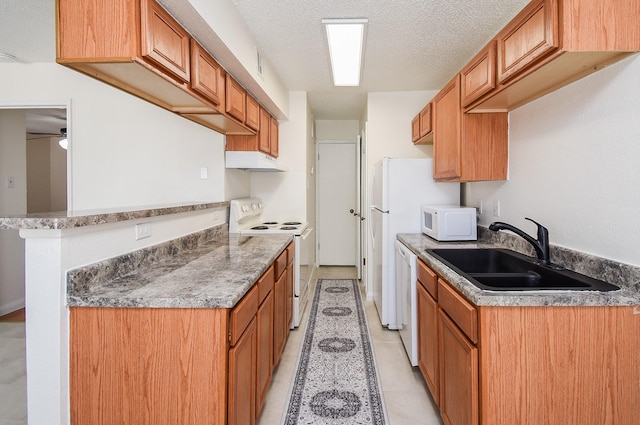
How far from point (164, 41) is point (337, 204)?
412cm

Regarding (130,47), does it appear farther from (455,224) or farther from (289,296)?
(455,224)

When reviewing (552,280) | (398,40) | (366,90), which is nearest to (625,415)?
(552,280)

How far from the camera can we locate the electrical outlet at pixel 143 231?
1.63m

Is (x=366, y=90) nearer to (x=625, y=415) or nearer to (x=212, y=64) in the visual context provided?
(x=212, y=64)

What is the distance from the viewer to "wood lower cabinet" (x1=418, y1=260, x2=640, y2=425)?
117 cm

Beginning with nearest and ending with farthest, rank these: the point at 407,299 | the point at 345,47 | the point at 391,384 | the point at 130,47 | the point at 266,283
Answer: the point at 130,47
the point at 266,283
the point at 391,384
the point at 407,299
the point at 345,47

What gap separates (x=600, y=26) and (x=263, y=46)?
216 centimetres

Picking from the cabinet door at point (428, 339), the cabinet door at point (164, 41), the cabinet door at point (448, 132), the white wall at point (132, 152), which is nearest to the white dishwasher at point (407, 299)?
the cabinet door at point (428, 339)

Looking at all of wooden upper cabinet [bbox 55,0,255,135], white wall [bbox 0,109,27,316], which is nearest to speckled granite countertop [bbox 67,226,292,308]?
wooden upper cabinet [bbox 55,0,255,135]

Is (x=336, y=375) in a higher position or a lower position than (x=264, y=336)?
lower

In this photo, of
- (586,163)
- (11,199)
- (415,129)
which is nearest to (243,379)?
(586,163)

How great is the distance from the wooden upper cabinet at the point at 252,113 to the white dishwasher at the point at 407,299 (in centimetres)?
157

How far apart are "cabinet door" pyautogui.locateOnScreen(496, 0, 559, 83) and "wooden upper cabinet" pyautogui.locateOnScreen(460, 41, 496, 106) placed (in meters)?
0.06

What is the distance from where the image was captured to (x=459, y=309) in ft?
4.49
